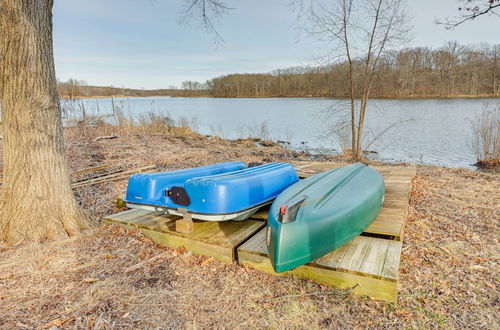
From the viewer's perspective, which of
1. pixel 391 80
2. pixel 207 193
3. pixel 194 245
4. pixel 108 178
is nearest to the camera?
pixel 207 193

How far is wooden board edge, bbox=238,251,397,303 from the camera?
2.03 m

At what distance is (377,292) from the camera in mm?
2064

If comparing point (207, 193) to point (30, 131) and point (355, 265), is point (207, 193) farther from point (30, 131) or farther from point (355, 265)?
point (30, 131)

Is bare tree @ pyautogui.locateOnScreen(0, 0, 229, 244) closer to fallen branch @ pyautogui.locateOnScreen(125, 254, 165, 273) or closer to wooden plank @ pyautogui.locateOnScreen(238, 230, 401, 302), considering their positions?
fallen branch @ pyautogui.locateOnScreen(125, 254, 165, 273)

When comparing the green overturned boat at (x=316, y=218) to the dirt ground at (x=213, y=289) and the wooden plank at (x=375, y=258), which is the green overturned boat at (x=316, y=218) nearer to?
the wooden plank at (x=375, y=258)

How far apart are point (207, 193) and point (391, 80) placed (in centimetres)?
854

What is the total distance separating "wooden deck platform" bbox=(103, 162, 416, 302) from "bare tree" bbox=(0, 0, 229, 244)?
25.2 inches

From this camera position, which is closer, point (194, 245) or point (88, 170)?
point (194, 245)

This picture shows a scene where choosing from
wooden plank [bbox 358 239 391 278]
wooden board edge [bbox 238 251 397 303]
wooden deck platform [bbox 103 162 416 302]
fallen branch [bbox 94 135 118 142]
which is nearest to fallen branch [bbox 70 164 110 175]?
wooden deck platform [bbox 103 162 416 302]

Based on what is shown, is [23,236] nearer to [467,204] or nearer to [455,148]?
[467,204]

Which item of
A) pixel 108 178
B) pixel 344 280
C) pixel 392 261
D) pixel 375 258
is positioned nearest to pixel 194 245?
pixel 344 280

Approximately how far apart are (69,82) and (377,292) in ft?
43.3

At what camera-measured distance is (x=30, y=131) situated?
275 centimetres

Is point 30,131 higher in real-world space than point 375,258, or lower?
higher
